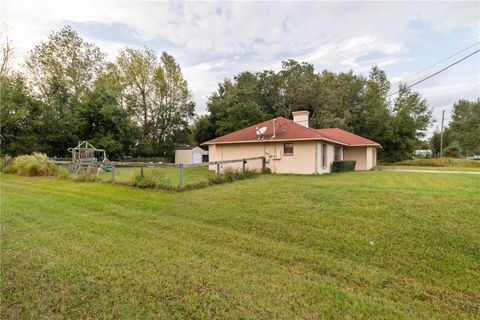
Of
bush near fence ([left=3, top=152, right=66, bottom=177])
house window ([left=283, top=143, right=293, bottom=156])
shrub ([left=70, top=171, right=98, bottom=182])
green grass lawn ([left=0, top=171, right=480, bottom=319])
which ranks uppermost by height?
house window ([left=283, top=143, right=293, bottom=156])

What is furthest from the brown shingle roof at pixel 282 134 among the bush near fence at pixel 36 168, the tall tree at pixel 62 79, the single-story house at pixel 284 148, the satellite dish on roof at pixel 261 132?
the tall tree at pixel 62 79

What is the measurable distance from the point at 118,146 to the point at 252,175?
61.3 feet

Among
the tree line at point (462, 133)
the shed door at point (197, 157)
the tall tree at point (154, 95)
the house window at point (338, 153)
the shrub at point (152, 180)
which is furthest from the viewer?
the tree line at point (462, 133)

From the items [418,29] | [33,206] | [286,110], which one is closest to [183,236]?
[33,206]

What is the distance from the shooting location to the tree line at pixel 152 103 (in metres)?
23.3

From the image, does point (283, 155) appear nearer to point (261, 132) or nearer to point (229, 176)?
point (261, 132)

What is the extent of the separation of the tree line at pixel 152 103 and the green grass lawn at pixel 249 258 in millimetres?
20416

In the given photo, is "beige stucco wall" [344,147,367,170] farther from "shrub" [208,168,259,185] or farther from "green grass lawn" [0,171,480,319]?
"green grass lawn" [0,171,480,319]

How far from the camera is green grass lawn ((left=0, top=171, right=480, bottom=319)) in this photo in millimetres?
2830

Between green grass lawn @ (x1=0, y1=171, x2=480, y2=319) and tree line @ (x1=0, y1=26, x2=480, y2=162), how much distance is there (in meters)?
20.4

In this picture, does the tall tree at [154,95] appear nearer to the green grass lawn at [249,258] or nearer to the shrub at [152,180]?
the shrub at [152,180]

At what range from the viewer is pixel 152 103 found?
34.8 metres

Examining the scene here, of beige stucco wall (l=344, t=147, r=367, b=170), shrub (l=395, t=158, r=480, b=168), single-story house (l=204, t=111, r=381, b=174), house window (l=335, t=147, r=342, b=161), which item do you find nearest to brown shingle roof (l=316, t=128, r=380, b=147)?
beige stucco wall (l=344, t=147, r=367, b=170)

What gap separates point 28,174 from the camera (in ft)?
46.3
